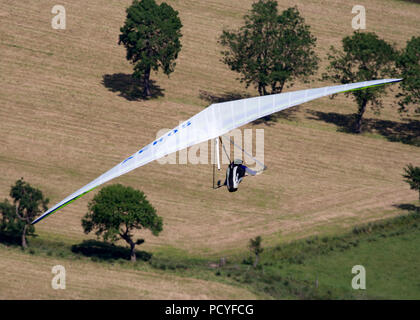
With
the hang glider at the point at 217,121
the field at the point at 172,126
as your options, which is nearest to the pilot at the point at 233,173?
the hang glider at the point at 217,121

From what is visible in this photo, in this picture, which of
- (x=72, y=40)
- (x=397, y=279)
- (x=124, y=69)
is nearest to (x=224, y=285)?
(x=397, y=279)

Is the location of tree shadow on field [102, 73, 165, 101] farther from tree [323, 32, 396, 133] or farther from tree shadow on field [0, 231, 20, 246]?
tree shadow on field [0, 231, 20, 246]

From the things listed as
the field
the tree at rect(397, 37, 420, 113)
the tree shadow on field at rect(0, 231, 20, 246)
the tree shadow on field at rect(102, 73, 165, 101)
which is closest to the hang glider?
the field

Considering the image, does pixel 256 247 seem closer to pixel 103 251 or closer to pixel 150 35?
pixel 103 251

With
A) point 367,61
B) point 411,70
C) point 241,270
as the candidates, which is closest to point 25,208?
point 241,270

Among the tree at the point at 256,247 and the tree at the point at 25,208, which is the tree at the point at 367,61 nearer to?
the tree at the point at 256,247
